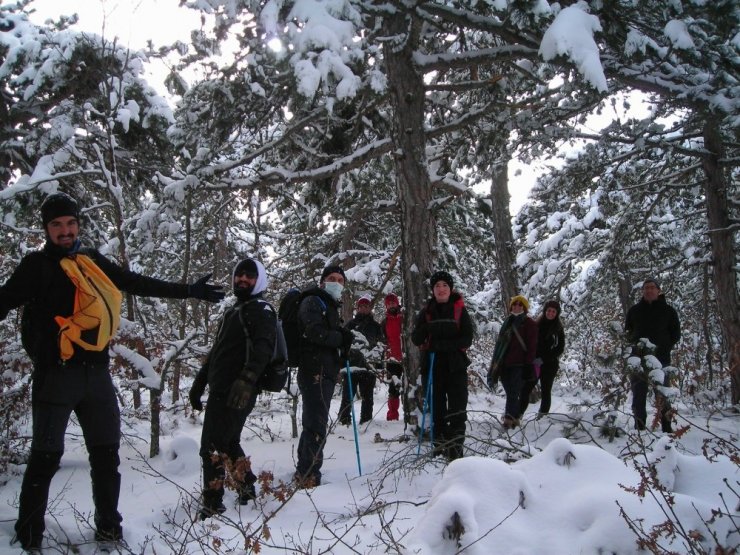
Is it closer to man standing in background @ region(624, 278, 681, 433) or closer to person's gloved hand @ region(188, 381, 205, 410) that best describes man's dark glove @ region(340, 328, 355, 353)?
person's gloved hand @ region(188, 381, 205, 410)

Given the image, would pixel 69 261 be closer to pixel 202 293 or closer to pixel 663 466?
pixel 202 293

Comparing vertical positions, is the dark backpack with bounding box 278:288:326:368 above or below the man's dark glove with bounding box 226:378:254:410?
above

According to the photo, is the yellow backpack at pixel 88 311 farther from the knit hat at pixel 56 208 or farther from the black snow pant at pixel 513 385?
the black snow pant at pixel 513 385

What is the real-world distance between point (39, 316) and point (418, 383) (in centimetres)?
411

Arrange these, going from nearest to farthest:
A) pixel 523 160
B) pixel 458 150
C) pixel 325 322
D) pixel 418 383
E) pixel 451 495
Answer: pixel 451 495 → pixel 325 322 → pixel 418 383 → pixel 458 150 → pixel 523 160

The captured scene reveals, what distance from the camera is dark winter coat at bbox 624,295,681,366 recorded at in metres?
6.77

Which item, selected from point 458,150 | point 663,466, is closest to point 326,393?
point 663,466

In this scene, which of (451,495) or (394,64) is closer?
(451,495)

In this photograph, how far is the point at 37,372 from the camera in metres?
2.99

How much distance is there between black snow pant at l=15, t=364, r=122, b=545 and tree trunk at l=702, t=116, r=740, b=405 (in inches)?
342

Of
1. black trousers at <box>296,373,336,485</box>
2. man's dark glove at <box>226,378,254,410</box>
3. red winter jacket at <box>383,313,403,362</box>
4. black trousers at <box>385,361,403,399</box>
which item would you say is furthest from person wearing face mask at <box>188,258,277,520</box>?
red winter jacket at <box>383,313,403,362</box>

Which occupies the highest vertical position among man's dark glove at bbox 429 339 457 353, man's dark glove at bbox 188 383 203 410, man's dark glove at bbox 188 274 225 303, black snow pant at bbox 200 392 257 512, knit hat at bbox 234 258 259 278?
knit hat at bbox 234 258 259 278

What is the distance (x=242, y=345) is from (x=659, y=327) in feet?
18.0

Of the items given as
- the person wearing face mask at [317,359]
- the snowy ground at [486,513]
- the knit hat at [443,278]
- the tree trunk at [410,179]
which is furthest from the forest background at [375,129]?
the snowy ground at [486,513]
